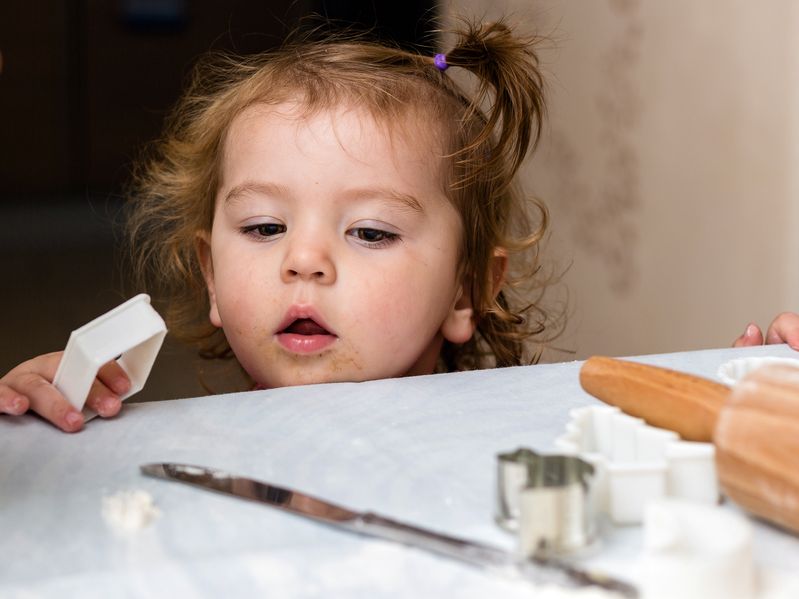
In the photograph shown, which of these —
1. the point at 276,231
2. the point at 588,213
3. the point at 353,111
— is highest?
the point at 353,111

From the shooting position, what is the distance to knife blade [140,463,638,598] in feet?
1.53

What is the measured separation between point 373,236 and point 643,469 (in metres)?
0.61

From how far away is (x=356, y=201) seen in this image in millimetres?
1090

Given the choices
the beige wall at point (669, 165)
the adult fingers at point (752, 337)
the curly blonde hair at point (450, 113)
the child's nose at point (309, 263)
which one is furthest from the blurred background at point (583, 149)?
the child's nose at point (309, 263)

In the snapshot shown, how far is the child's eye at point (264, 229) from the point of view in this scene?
1.10 meters

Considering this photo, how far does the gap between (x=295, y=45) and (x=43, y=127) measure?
2265 mm

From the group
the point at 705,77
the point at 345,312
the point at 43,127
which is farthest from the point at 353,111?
the point at 43,127

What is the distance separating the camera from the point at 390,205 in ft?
3.65

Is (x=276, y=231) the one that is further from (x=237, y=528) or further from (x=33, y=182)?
(x=33, y=182)

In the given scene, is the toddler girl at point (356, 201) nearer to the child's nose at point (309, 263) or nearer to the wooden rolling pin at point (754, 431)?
the child's nose at point (309, 263)

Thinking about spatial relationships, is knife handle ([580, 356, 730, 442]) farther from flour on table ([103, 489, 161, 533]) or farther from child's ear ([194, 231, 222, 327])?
child's ear ([194, 231, 222, 327])

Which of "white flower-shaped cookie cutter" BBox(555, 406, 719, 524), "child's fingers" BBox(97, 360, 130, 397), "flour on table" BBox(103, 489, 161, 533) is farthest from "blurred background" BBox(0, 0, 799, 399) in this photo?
"flour on table" BBox(103, 489, 161, 533)

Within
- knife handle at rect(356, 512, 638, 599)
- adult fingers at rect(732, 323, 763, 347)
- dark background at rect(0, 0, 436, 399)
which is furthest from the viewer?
dark background at rect(0, 0, 436, 399)

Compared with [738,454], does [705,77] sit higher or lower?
higher
